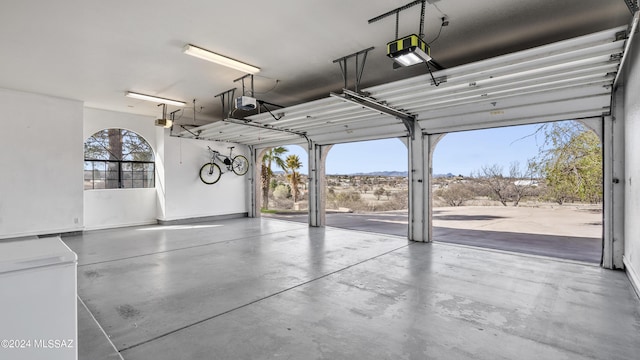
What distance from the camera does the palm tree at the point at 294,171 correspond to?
48.1ft

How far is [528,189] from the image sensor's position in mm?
12625

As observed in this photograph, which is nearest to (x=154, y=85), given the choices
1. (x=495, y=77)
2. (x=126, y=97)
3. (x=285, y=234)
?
(x=126, y=97)

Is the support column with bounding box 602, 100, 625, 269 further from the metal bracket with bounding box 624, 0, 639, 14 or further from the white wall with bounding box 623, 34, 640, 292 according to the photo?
the metal bracket with bounding box 624, 0, 639, 14

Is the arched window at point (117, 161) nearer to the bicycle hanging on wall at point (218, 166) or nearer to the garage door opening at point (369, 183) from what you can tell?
the bicycle hanging on wall at point (218, 166)

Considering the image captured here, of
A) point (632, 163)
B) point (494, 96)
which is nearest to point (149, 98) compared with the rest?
point (494, 96)

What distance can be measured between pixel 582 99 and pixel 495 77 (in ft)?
5.31

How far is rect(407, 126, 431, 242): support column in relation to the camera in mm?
6273

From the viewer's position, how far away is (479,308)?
3031 mm

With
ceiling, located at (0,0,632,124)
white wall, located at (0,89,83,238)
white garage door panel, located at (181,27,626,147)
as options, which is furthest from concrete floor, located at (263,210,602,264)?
white wall, located at (0,89,83,238)

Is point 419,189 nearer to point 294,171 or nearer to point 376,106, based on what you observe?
point 376,106

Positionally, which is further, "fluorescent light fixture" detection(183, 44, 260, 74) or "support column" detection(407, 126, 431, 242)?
"support column" detection(407, 126, 431, 242)

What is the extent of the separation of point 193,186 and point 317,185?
4012 mm

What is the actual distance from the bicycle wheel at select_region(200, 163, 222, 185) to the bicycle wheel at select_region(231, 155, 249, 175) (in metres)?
0.56

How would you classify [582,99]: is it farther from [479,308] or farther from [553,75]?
[479,308]
